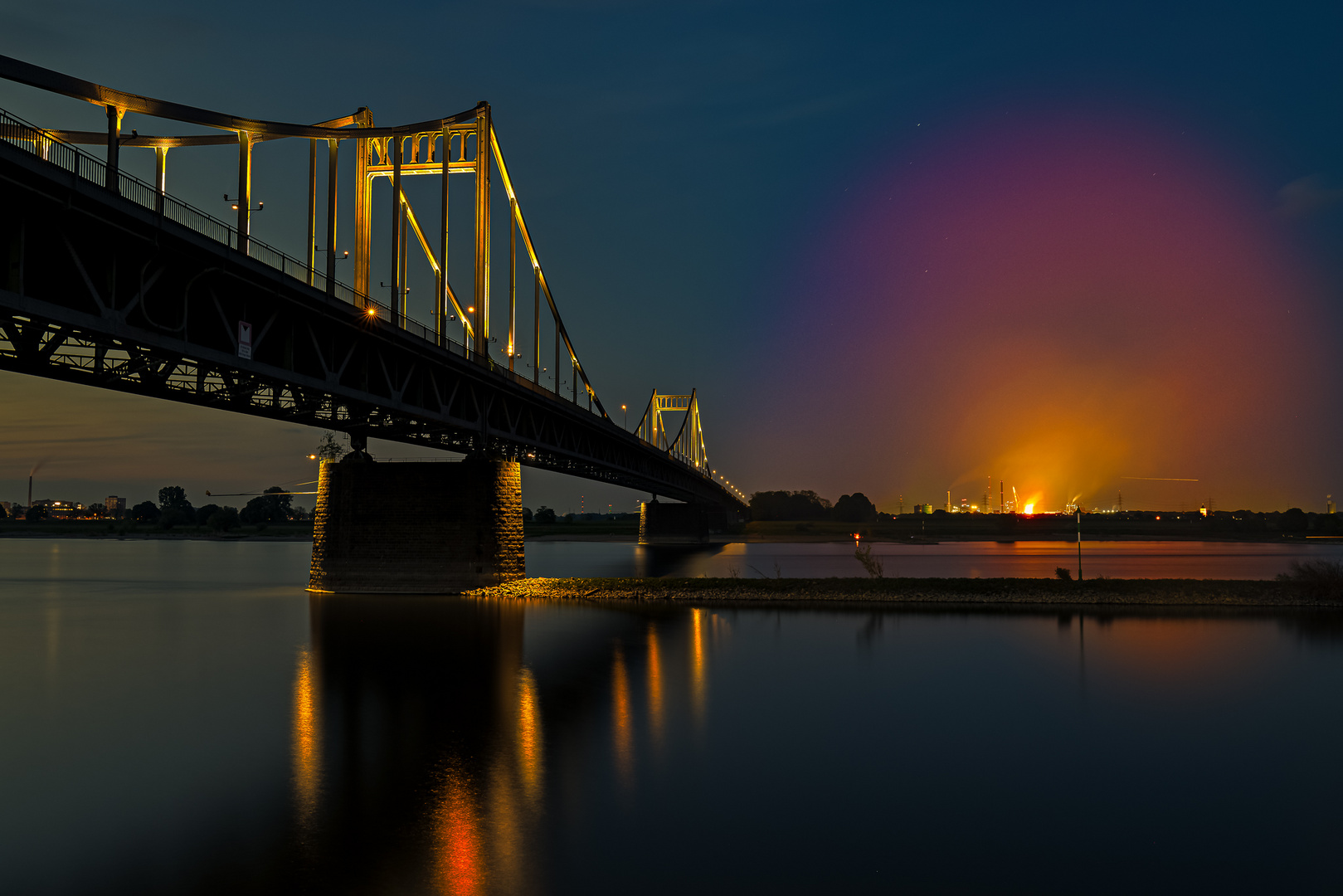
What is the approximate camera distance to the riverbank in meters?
41.2

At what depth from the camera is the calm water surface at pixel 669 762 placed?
10.5 meters

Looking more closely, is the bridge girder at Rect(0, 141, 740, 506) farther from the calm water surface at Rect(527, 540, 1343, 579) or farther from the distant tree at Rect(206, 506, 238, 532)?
the distant tree at Rect(206, 506, 238, 532)

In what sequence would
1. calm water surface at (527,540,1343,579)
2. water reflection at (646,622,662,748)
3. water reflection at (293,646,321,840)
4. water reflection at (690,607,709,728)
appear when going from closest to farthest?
water reflection at (293,646,321,840) → water reflection at (646,622,662,748) → water reflection at (690,607,709,728) → calm water surface at (527,540,1343,579)

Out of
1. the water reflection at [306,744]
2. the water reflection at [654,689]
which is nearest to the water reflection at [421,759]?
the water reflection at [306,744]

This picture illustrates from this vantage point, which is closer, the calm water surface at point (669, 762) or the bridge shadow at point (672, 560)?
the calm water surface at point (669, 762)

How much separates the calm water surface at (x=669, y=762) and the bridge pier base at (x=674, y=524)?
325 ft

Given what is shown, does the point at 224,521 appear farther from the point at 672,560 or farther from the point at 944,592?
the point at 944,592

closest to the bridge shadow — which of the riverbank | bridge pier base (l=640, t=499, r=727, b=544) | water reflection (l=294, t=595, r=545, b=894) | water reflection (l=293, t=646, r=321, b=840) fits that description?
bridge pier base (l=640, t=499, r=727, b=544)

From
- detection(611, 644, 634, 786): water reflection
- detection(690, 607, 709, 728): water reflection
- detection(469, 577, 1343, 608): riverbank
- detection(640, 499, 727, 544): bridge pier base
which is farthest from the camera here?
detection(640, 499, 727, 544): bridge pier base

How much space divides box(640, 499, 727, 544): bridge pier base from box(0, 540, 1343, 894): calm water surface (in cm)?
9906

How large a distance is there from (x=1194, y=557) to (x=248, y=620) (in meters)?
103

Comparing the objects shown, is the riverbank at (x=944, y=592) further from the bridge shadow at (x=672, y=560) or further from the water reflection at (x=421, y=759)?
the water reflection at (x=421, y=759)

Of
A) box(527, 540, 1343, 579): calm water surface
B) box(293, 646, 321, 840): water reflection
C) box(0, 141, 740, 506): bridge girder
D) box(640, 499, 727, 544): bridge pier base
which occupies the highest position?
box(0, 141, 740, 506): bridge girder

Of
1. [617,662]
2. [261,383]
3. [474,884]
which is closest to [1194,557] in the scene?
[617,662]
